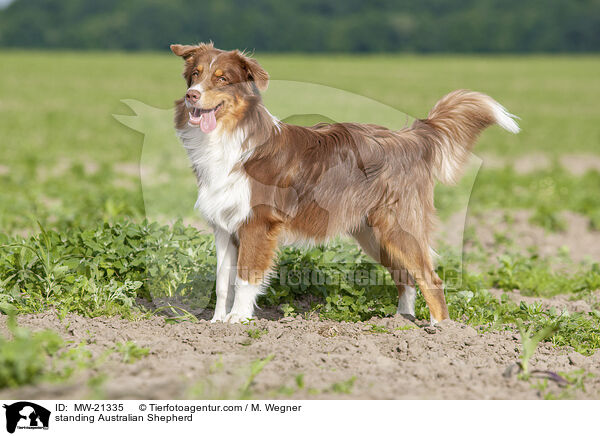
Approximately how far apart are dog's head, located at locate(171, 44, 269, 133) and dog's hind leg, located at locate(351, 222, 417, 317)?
136 cm

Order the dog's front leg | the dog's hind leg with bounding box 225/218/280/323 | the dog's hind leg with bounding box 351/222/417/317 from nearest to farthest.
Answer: the dog's hind leg with bounding box 225/218/280/323
the dog's front leg
the dog's hind leg with bounding box 351/222/417/317

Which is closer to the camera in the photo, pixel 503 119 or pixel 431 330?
pixel 431 330

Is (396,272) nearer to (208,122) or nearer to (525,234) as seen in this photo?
(208,122)

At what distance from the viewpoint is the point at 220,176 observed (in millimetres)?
4617

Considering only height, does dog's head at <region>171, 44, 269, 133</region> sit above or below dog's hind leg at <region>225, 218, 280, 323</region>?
above

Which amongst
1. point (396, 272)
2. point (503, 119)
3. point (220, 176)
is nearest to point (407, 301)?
point (396, 272)

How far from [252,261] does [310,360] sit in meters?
0.93

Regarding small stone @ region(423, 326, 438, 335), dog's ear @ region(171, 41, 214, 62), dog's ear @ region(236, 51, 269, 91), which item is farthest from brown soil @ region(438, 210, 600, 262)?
dog's ear @ region(171, 41, 214, 62)

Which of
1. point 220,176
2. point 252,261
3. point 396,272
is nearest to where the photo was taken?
point 220,176

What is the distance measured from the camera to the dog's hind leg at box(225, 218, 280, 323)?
4691 millimetres

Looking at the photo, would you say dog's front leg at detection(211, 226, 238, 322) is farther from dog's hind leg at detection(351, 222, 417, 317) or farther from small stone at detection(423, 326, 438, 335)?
small stone at detection(423, 326, 438, 335)
